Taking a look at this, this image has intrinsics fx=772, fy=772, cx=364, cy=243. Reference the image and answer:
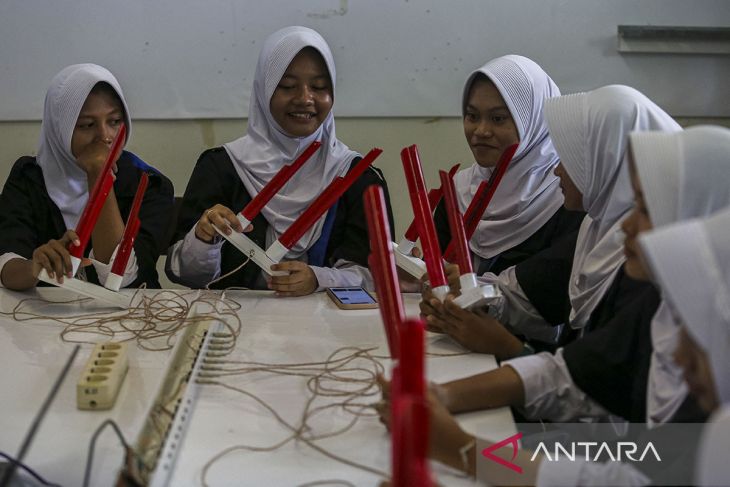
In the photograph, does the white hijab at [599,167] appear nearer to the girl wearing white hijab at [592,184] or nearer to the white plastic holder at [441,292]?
the girl wearing white hijab at [592,184]

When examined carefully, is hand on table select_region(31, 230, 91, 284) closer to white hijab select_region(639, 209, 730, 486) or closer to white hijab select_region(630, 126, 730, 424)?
white hijab select_region(630, 126, 730, 424)

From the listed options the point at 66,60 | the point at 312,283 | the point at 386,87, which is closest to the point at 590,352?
the point at 312,283

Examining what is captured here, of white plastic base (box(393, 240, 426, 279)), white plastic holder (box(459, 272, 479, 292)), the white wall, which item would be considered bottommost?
white plastic holder (box(459, 272, 479, 292))

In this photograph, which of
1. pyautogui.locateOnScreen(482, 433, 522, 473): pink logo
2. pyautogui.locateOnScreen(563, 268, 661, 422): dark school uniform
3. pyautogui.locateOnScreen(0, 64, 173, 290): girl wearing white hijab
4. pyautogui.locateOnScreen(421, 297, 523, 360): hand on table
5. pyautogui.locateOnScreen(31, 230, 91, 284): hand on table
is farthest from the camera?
pyautogui.locateOnScreen(0, 64, 173, 290): girl wearing white hijab

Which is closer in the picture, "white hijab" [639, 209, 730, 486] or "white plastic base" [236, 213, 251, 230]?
"white hijab" [639, 209, 730, 486]

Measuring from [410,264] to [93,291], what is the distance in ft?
2.50

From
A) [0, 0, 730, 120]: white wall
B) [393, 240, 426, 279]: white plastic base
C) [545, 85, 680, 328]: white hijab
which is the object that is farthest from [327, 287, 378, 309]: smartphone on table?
[0, 0, 730, 120]: white wall

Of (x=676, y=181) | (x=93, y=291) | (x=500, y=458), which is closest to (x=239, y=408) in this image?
(x=500, y=458)

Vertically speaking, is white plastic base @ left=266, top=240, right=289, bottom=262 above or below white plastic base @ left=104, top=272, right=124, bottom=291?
above

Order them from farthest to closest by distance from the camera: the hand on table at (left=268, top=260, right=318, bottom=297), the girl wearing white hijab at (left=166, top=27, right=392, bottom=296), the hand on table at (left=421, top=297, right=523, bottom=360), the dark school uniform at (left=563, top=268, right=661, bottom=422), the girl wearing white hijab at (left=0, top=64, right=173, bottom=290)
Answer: the girl wearing white hijab at (left=166, top=27, right=392, bottom=296)
the girl wearing white hijab at (left=0, top=64, right=173, bottom=290)
the hand on table at (left=268, top=260, right=318, bottom=297)
the hand on table at (left=421, top=297, right=523, bottom=360)
the dark school uniform at (left=563, top=268, right=661, bottom=422)

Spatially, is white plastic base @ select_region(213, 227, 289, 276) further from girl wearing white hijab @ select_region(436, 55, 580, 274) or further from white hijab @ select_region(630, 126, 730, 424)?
white hijab @ select_region(630, 126, 730, 424)

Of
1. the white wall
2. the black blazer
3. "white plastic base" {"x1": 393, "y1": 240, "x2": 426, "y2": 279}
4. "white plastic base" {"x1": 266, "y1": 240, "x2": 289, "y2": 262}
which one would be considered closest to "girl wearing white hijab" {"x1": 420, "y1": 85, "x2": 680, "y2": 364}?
"white plastic base" {"x1": 393, "y1": 240, "x2": 426, "y2": 279}

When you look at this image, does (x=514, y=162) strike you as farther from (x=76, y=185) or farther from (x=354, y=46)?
(x=76, y=185)

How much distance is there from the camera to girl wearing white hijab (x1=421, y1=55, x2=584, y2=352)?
2186 millimetres
